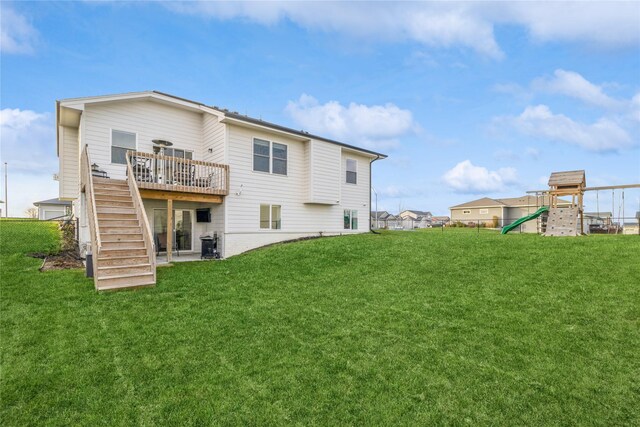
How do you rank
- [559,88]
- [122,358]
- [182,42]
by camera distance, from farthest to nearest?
[559,88] < [182,42] < [122,358]

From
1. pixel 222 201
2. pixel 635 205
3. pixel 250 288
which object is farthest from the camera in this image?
pixel 635 205

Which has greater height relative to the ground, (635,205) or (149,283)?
(635,205)

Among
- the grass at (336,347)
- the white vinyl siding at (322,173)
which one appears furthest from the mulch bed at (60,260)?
the white vinyl siding at (322,173)

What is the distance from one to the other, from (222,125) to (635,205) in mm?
20487

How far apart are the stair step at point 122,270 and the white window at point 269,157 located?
6.53m

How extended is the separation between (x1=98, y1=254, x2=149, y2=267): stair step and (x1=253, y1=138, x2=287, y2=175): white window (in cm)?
628

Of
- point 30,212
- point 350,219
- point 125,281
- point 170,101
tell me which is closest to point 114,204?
point 125,281

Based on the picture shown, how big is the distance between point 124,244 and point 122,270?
3.75 feet

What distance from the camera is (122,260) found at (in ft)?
27.1

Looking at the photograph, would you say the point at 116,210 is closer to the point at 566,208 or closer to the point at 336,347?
the point at 336,347

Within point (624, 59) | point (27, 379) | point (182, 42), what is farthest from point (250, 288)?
point (624, 59)

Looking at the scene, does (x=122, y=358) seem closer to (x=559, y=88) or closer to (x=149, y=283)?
(x=149, y=283)

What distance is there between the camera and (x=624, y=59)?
1275 centimetres

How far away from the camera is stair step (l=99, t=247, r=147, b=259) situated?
8.19 meters
